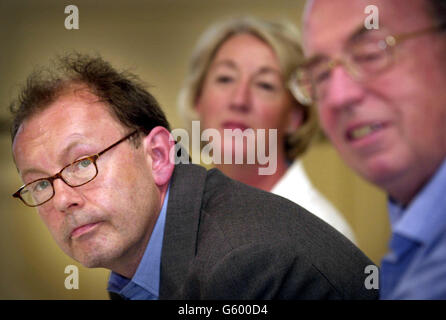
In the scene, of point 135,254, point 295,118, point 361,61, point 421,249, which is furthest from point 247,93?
point 421,249

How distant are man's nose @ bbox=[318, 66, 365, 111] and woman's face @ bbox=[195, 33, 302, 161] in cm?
34

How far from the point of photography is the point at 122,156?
1083 mm

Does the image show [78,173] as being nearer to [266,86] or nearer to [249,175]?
[249,175]

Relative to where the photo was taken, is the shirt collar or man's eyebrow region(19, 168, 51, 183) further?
man's eyebrow region(19, 168, 51, 183)

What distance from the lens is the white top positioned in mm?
1278

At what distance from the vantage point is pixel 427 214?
93 centimetres

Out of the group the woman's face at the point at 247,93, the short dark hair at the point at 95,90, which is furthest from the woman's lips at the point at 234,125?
the short dark hair at the point at 95,90

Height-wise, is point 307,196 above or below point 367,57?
below

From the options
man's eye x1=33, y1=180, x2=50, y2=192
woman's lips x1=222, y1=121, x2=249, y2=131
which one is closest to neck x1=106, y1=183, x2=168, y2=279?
man's eye x1=33, y1=180, x2=50, y2=192

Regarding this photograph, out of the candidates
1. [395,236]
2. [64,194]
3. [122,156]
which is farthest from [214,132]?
[395,236]

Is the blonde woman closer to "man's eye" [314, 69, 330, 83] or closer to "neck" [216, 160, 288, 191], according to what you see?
"neck" [216, 160, 288, 191]

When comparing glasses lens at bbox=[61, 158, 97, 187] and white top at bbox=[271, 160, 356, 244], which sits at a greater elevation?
glasses lens at bbox=[61, 158, 97, 187]

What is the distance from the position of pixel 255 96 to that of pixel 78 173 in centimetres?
56
